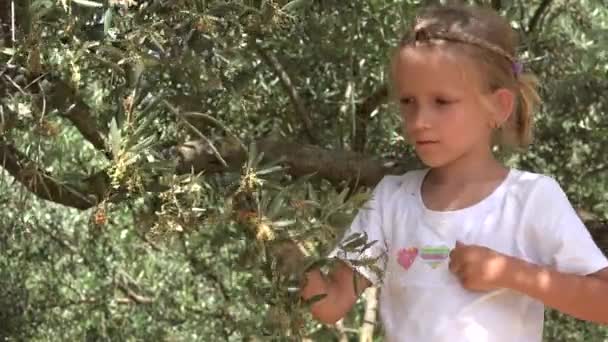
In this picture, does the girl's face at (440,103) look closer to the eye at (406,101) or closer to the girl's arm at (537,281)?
the eye at (406,101)

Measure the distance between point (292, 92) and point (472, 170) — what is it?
4.32ft

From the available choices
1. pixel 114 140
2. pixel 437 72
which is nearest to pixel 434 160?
pixel 437 72

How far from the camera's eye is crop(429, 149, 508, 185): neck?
167 centimetres

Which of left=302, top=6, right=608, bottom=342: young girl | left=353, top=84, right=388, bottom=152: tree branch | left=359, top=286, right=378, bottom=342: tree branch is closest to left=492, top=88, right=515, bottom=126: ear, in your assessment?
left=302, top=6, right=608, bottom=342: young girl

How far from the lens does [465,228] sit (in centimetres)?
162

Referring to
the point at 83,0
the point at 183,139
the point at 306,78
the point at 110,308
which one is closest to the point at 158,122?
the point at 183,139

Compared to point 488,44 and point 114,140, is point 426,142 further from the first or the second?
point 114,140

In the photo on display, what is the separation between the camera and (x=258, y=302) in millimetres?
1452

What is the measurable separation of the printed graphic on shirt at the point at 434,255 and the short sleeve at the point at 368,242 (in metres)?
0.06

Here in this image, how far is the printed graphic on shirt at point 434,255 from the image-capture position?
1.61 metres

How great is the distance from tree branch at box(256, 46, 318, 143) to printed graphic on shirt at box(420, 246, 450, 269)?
3.72 ft

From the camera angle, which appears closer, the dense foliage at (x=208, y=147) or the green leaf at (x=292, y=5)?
the dense foliage at (x=208, y=147)

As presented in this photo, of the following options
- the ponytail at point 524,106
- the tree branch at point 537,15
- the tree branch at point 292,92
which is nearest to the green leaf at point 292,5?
the ponytail at point 524,106

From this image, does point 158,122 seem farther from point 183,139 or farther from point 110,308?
point 110,308
